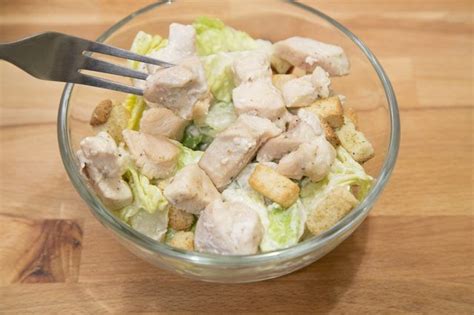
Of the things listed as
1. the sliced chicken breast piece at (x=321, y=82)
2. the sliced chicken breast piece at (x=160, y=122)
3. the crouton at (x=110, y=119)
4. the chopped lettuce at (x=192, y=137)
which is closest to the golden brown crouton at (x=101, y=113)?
the crouton at (x=110, y=119)

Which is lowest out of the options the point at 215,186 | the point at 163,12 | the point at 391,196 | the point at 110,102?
the point at 391,196

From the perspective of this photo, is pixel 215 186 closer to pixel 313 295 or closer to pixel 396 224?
pixel 313 295

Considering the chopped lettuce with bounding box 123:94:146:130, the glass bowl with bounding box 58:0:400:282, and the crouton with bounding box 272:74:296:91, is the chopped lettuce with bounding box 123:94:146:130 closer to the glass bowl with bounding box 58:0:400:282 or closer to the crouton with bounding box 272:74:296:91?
the glass bowl with bounding box 58:0:400:282

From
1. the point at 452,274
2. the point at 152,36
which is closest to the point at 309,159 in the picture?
the point at 452,274

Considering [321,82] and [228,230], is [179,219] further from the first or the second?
[321,82]

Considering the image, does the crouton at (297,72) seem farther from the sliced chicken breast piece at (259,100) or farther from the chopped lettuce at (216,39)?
the sliced chicken breast piece at (259,100)

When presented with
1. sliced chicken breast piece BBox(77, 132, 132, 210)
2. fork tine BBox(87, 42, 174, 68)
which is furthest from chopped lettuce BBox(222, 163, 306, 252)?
fork tine BBox(87, 42, 174, 68)
